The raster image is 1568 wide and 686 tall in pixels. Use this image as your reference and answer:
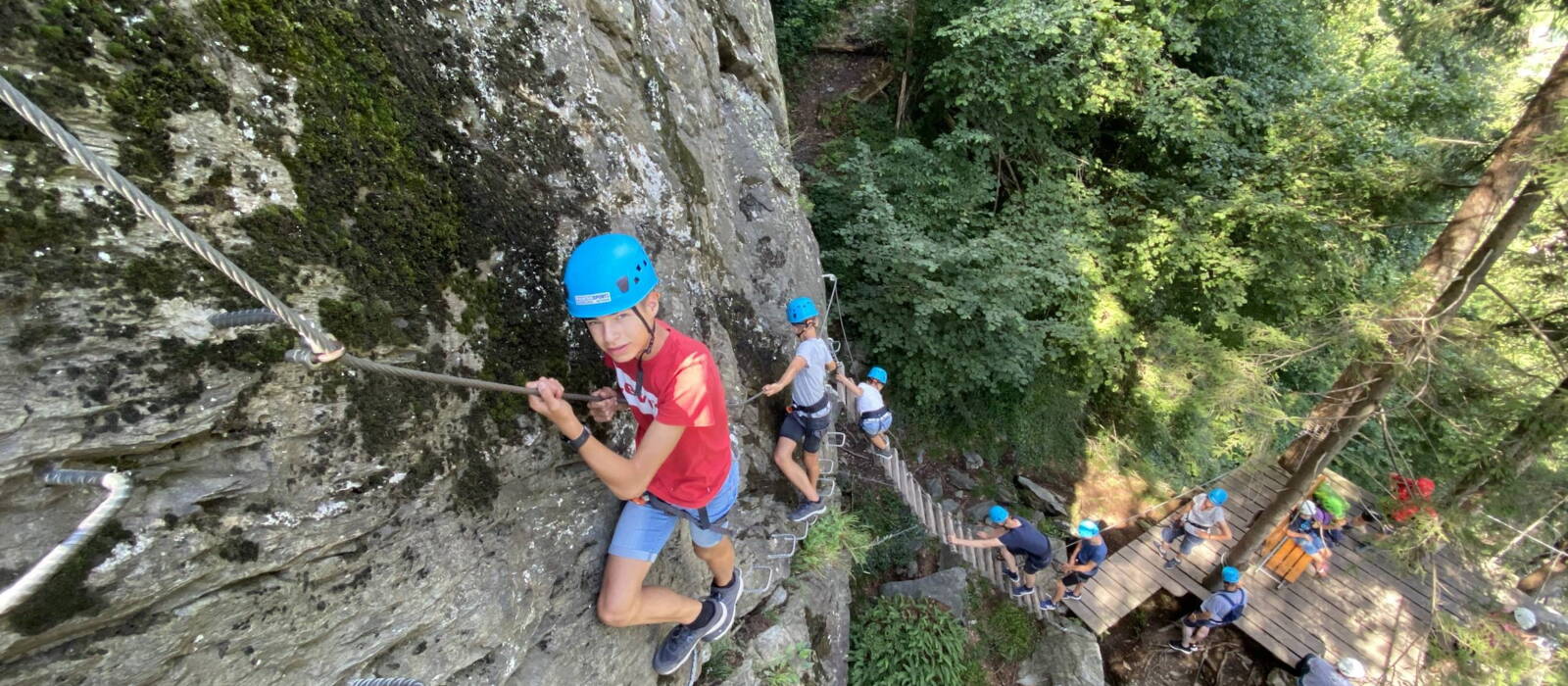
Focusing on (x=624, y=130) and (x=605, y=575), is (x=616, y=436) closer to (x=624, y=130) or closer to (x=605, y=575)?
(x=605, y=575)

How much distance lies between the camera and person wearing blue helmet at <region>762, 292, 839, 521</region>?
4.98m

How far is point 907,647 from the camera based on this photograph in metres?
6.90

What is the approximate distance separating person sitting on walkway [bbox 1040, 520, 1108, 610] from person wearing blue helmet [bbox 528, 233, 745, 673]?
5514mm

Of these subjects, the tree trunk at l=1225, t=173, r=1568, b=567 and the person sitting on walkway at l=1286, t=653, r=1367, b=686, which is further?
the person sitting on walkway at l=1286, t=653, r=1367, b=686

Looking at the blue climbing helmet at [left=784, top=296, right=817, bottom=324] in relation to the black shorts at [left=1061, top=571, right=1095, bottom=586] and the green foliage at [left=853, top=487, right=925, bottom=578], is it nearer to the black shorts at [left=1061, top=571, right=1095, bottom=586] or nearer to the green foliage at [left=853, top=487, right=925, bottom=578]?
the green foliage at [left=853, top=487, right=925, bottom=578]

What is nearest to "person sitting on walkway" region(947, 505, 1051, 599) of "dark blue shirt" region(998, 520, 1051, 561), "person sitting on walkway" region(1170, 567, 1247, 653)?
"dark blue shirt" region(998, 520, 1051, 561)

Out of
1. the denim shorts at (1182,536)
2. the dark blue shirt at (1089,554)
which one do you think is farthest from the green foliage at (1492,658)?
the dark blue shirt at (1089,554)

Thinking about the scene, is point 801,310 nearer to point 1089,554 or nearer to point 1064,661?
point 1089,554

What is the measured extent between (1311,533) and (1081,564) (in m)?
3.83

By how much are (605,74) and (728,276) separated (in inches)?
65.0

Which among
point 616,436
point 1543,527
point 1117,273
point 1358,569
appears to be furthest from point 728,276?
point 1358,569

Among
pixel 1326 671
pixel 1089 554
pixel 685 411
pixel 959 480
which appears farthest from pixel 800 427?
pixel 1326 671

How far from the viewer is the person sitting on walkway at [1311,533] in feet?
28.5

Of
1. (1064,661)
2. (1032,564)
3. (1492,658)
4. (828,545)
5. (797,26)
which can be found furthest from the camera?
(797,26)
